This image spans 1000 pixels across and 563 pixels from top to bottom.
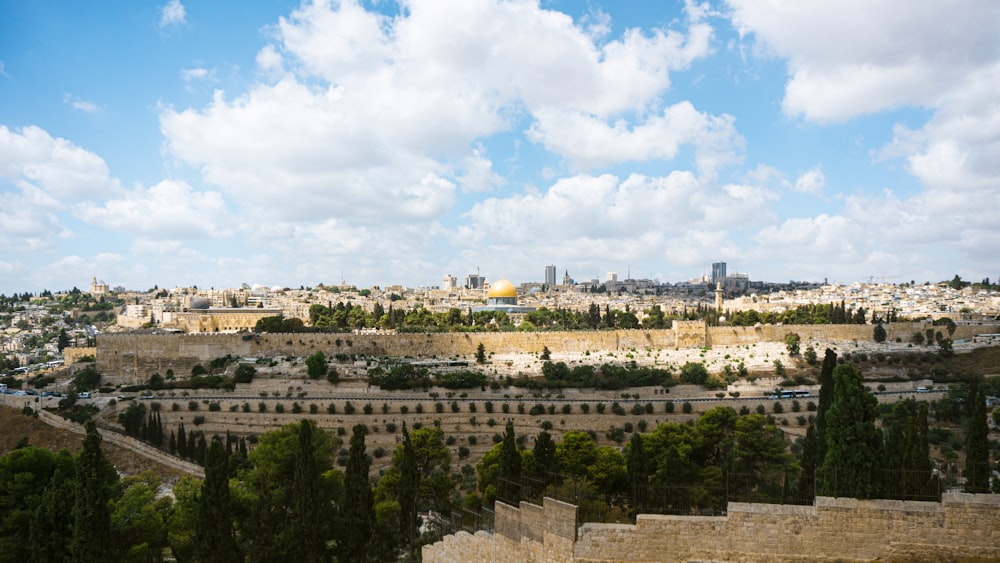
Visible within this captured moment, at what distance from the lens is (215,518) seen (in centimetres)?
1143

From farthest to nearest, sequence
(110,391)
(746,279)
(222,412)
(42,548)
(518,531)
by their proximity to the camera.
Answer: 1. (746,279)
2. (110,391)
3. (222,412)
4. (42,548)
5. (518,531)

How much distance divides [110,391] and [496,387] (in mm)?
22001

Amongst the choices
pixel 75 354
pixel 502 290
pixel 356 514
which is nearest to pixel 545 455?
pixel 356 514

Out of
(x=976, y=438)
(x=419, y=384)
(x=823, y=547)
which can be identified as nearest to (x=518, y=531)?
(x=823, y=547)

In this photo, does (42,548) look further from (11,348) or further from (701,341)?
(11,348)

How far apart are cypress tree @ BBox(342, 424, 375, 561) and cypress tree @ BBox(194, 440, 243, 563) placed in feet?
6.73

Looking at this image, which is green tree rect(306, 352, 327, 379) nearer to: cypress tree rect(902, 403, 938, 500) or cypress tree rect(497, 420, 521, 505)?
cypress tree rect(497, 420, 521, 505)

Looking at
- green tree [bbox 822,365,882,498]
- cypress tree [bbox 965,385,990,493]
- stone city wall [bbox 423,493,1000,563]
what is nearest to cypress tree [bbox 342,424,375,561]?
stone city wall [bbox 423,493,1000,563]

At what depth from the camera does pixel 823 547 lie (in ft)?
23.5

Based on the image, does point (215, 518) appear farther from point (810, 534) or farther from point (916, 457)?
point (916, 457)

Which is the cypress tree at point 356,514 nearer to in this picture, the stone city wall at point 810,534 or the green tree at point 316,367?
the stone city wall at point 810,534

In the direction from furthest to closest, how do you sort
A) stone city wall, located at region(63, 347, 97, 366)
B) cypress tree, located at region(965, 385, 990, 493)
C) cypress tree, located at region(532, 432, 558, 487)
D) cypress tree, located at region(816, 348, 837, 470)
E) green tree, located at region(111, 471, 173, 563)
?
stone city wall, located at region(63, 347, 97, 366) < cypress tree, located at region(532, 432, 558, 487) < cypress tree, located at region(965, 385, 990, 493) < cypress tree, located at region(816, 348, 837, 470) < green tree, located at region(111, 471, 173, 563)

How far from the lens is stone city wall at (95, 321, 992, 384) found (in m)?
46.2

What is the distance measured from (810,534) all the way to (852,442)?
2.92 m
